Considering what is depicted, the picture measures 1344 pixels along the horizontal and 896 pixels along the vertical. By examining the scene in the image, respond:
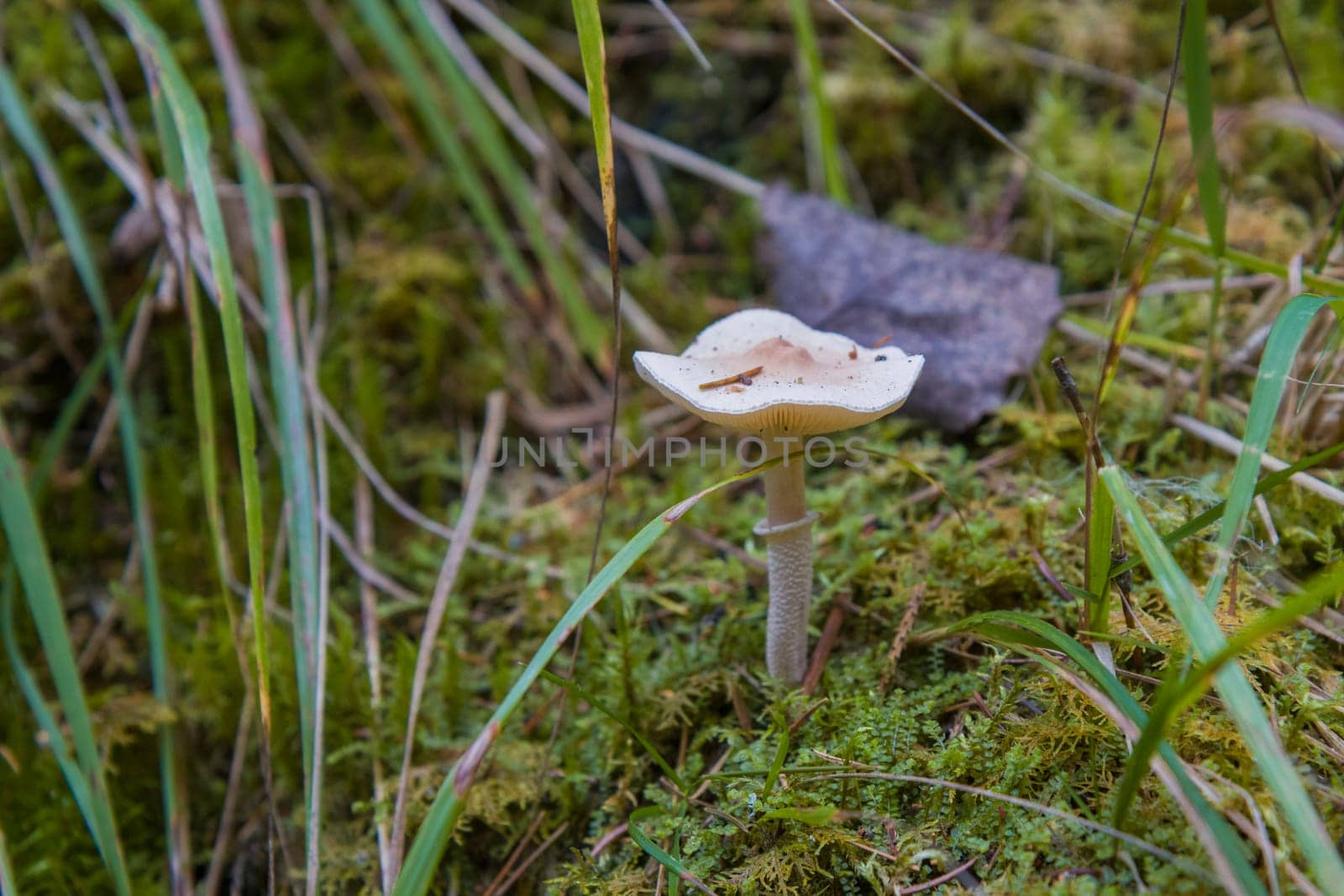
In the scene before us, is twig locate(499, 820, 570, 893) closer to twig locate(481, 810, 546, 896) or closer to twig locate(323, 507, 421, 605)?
twig locate(481, 810, 546, 896)

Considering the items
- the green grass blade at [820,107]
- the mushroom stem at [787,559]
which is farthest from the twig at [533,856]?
the green grass blade at [820,107]

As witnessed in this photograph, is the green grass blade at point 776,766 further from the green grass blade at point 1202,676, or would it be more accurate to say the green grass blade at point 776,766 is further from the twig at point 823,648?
the green grass blade at point 1202,676

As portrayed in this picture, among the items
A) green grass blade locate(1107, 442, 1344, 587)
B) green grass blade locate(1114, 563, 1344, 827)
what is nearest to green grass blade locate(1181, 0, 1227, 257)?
green grass blade locate(1107, 442, 1344, 587)

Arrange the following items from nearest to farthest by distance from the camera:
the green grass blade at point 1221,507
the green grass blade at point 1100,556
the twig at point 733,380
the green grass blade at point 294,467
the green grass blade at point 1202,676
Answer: the green grass blade at point 1202,676
the green grass blade at point 1221,507
the green grass blade at point 1100,556
the twig at point 733,380
the green grass blade at point 294,467

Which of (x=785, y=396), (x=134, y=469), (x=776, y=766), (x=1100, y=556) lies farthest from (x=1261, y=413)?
(x=134, y=469)

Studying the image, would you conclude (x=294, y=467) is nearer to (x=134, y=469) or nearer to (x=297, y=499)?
(x=297, y=499)

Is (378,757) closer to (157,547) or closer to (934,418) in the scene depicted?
(157,547)
